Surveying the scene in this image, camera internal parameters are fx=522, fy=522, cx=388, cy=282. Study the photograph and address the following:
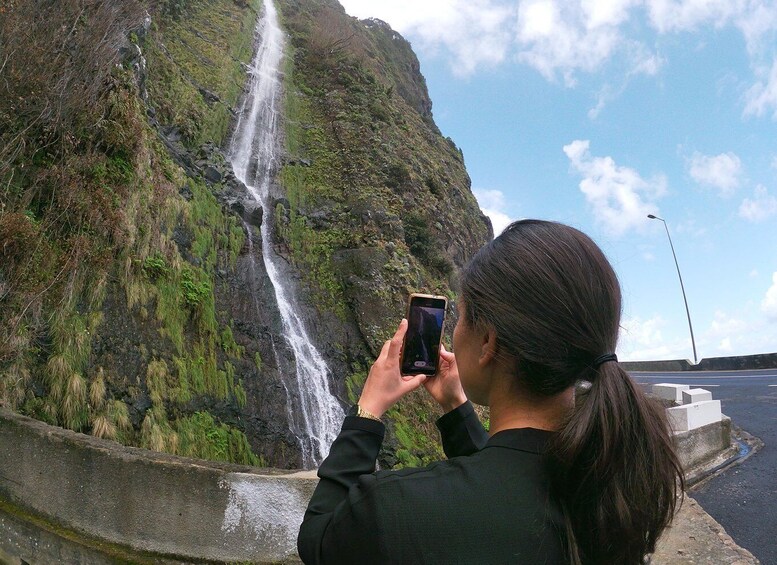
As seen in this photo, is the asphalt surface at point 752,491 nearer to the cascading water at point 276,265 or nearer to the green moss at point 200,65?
the cascading water at point 276,265

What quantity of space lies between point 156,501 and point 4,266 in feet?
12.6

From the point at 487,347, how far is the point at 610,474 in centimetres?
39

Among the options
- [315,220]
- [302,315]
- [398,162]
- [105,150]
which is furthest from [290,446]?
[398,162]

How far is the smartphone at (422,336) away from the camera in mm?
1548

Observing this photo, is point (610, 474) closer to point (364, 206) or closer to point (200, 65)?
point (364, 206)

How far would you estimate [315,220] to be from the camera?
13438 millimetres

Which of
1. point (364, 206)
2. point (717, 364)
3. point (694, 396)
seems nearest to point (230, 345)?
point (364, 206)

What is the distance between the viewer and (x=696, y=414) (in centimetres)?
841

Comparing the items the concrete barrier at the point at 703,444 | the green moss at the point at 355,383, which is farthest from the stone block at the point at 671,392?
the green moss at the point at 355,383

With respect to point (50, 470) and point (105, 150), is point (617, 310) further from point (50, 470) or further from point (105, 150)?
point (105, 150)

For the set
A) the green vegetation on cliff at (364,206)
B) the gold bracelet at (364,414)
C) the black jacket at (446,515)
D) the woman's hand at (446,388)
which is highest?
the green vegetation on cliff at (364,206)

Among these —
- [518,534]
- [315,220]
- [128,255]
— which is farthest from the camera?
[315,220]

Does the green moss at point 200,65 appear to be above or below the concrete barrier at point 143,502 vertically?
above

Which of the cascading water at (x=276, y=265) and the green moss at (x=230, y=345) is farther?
the cascading water at (x=276, y=265)
